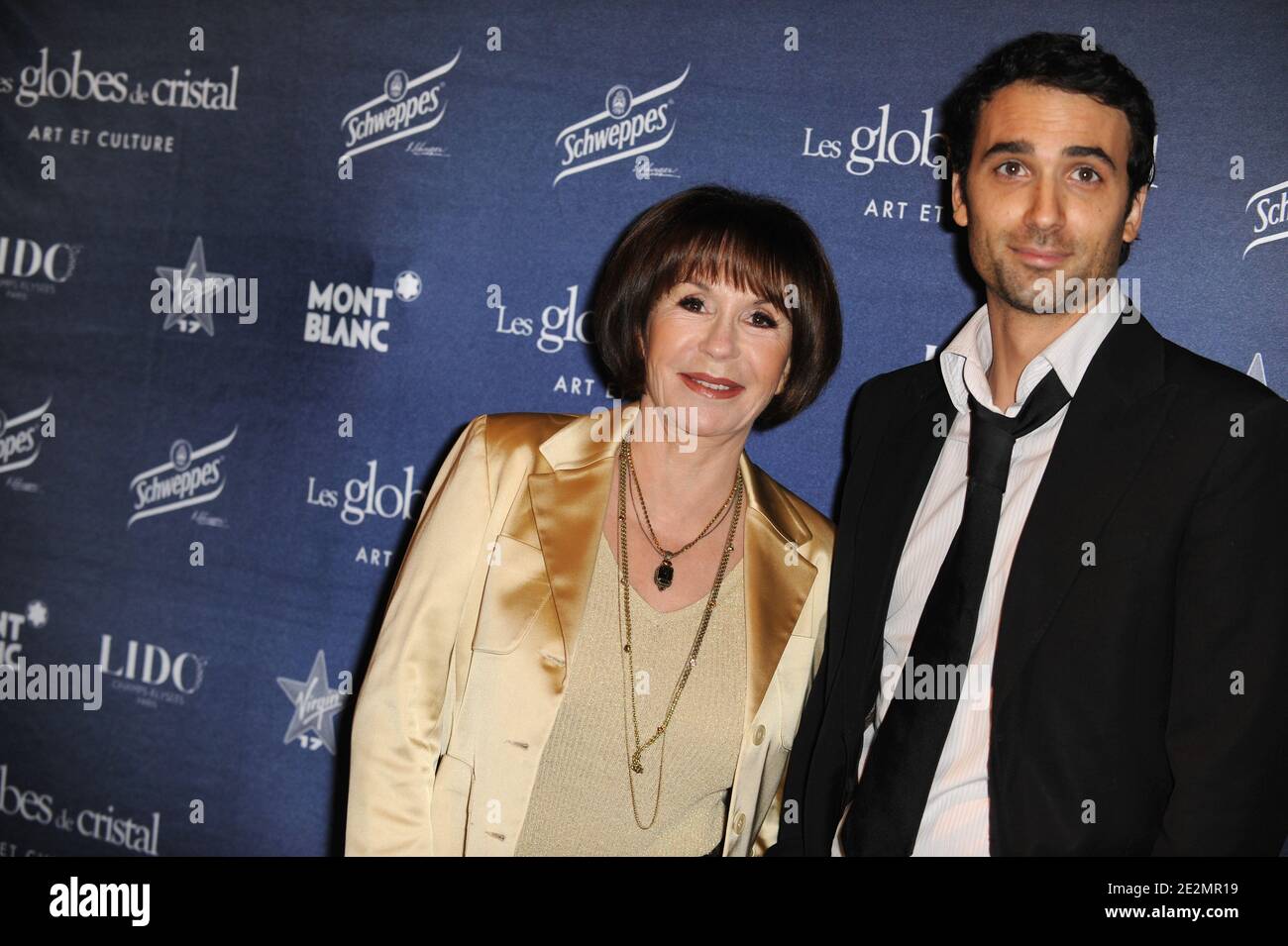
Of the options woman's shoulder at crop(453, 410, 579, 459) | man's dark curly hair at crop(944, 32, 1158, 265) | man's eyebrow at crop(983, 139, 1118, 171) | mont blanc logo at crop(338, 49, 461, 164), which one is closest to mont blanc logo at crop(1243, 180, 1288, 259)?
man's dark curly hair at crop(944, 32, 1158, 265)

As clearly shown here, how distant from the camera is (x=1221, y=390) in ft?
5.74

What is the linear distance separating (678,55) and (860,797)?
2086mm

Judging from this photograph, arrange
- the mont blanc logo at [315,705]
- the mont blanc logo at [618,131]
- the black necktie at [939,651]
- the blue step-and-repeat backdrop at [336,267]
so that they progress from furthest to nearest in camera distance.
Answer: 1. the mont blanc logo at [315,705]
2. the mont blanc logo at [618,131]
3. the blue step-and-repeat backdrop at [336,267]
4. the black necktie at [939,651]

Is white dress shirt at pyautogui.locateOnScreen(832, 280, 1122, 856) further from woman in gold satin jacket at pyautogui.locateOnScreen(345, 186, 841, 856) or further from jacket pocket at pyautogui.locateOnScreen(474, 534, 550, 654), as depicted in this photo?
jacket pocket at pyautogui.locateOnScreen(474, 534, 550, 654)

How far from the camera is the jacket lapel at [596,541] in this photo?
6.88 feet

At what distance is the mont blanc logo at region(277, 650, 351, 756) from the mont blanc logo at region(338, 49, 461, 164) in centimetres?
163

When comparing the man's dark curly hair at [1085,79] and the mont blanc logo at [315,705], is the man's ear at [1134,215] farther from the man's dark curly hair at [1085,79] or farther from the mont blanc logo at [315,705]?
the mont blanc logo at [315,705]

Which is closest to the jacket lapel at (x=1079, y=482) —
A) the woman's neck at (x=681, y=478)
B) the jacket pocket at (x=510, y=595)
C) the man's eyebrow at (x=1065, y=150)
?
the man's eyebrow at (x=1065, y=150)

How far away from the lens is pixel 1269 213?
2.60 meters

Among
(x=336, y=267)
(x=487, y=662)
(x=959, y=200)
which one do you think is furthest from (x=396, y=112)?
(x=487, y=662)

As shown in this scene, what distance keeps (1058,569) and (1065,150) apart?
863mm

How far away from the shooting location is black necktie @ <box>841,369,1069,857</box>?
1.89 m

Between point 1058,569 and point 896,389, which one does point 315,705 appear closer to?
point 896,389

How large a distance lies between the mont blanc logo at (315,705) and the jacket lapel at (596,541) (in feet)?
4.65
